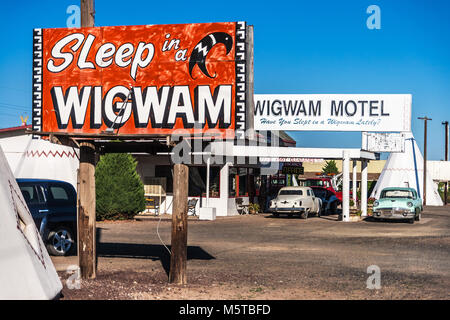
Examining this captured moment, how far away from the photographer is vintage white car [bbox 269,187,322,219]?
2662cm

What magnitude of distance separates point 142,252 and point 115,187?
10.00m

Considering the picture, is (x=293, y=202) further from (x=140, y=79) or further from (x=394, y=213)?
(x=140, y=79)

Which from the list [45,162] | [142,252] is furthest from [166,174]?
[142,252]

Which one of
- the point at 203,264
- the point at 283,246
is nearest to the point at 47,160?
the point at 283,246

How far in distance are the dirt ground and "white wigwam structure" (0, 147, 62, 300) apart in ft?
4.12

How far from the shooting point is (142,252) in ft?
45.4

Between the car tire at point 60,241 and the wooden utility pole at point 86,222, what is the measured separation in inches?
115

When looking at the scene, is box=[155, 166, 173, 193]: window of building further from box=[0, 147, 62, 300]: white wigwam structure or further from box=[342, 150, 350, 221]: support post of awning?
box=[0, 147, 62, 300]: white wigwam structure

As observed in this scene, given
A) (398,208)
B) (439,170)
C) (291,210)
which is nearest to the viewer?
(398,208)

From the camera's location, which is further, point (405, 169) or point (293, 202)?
point (405, 169)

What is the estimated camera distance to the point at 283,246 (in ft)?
51.4

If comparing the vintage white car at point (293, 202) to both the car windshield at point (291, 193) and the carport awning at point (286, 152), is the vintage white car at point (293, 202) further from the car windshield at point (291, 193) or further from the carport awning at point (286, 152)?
the carport awning at point (286, 152)

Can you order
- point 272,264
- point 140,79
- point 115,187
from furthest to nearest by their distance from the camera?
point 115,187, point 272,264, point 140,79

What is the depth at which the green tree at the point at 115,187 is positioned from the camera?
23.4 metres
